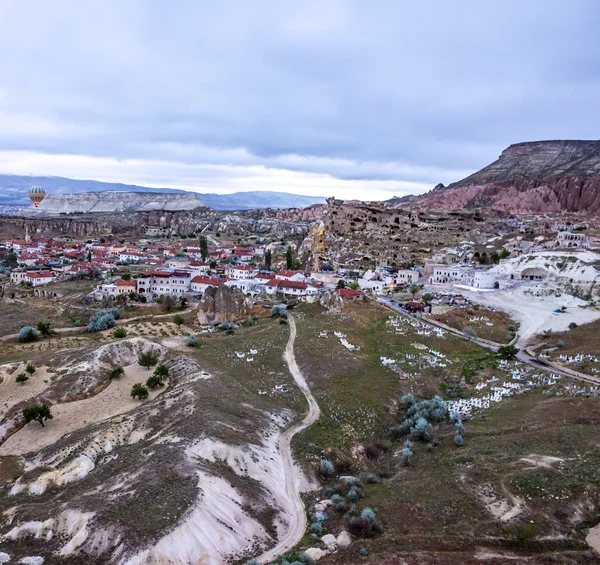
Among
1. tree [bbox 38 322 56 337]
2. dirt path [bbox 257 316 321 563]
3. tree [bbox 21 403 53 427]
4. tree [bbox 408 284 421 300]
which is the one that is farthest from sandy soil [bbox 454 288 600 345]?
tree [bbox 38 322 56 337]

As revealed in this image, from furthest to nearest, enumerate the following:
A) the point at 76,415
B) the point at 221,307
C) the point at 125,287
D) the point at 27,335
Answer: the point at 125,287 → the point at 221,307 → the point at 27,335 → the point at 76,415

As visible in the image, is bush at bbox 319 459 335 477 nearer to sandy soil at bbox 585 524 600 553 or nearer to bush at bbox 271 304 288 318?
sandy soil at bbox 585 524 600 553

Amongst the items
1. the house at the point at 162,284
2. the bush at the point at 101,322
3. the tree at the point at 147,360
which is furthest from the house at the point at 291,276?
the tree at the point at 147,360

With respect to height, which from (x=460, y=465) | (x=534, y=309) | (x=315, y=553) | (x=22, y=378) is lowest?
(x=315, y=553)

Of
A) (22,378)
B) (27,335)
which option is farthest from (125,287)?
(22,378)

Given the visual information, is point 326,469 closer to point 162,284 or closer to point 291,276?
point 291,276

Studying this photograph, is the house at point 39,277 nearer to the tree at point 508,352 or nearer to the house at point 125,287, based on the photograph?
the house at point 125,287

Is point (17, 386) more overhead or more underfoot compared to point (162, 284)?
more underfoot

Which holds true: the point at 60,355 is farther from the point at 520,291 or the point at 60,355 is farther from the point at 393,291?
the point at 520,291
